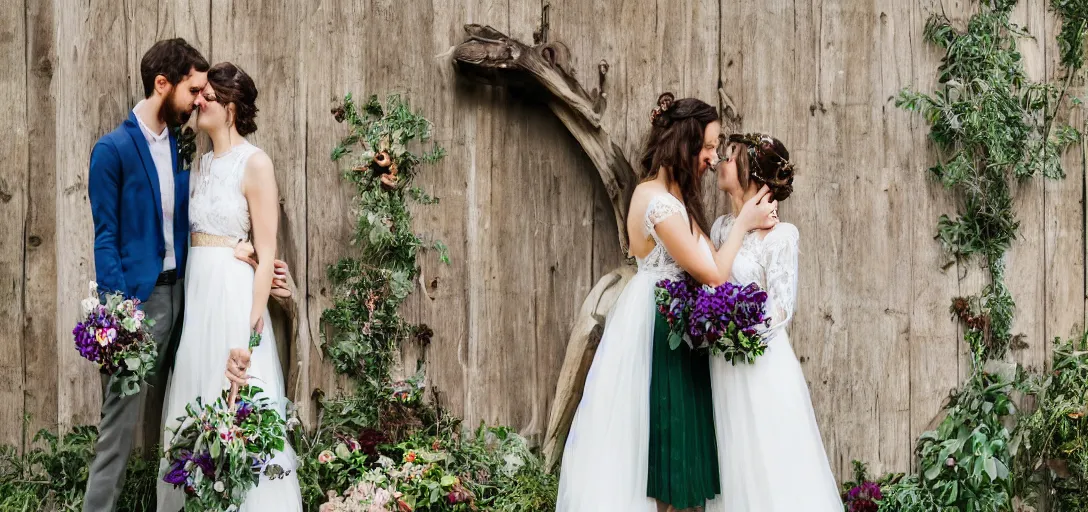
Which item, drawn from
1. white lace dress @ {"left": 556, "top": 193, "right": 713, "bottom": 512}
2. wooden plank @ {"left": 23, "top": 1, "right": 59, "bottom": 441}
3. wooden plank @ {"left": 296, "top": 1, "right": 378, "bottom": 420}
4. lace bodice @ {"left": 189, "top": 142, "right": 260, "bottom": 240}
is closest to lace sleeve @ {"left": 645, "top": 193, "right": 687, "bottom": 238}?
white lace dress @ {"left": 556, "top": 193, "right": 713, "bottom": 512}

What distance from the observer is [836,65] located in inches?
171

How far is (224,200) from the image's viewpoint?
3746mm

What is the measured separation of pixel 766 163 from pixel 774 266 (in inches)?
19.1

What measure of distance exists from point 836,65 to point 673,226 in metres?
1.46

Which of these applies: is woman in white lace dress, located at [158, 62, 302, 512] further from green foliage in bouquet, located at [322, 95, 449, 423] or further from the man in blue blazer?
green foliage in bouquet, located at [322, 95, 449, 423]

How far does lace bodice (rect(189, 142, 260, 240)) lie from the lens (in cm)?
375

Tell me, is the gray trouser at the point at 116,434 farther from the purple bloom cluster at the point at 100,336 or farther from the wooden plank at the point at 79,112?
the wooden plank at the point at 79,112

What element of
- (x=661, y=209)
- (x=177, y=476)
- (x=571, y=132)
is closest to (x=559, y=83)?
(x=571, y=132)

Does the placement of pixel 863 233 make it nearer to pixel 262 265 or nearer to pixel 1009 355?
pixel 1009 355

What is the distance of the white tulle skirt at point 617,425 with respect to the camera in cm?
362

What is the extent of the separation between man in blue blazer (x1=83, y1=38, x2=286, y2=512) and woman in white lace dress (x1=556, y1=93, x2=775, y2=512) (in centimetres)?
198

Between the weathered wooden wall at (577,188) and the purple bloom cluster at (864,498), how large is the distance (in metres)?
0.20

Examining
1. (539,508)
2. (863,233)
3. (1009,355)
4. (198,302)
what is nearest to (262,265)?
(198,302)

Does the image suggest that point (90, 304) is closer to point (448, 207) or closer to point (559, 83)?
point (448, 207)
